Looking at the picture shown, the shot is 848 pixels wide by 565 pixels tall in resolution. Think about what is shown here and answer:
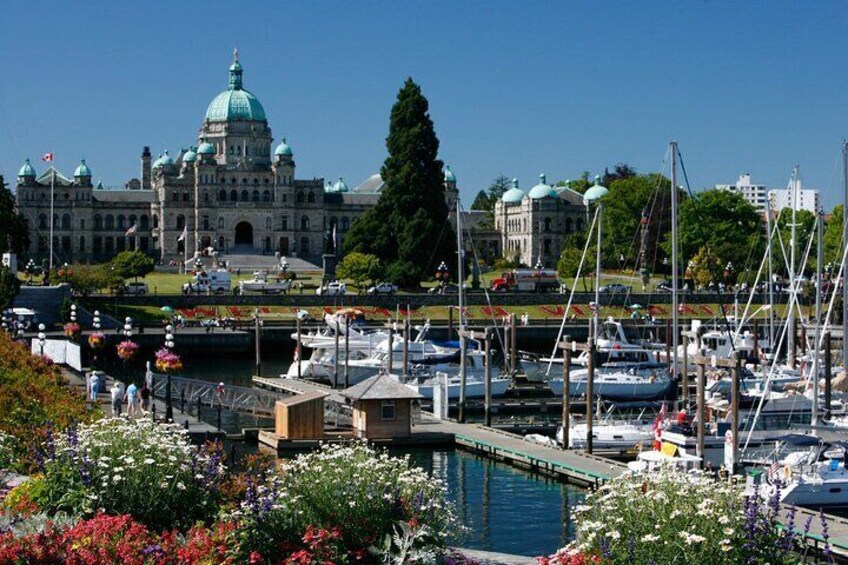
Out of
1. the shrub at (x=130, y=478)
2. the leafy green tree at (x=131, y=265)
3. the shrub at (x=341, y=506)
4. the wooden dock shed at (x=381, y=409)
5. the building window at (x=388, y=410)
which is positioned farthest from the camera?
the leafy green tree at (x=131, y=265)

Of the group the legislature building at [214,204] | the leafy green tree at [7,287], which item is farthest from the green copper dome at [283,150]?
the leafy green tree at [7,287]

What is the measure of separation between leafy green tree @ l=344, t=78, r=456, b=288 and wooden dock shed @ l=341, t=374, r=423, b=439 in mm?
61222

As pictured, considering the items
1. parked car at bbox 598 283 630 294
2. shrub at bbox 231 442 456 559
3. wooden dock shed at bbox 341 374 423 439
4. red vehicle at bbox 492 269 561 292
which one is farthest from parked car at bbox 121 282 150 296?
shrub at bbox 231 442 456 559

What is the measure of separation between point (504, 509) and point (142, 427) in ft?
54.7

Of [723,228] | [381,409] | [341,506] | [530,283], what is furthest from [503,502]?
[723,228]

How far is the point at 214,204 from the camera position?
6206 inches

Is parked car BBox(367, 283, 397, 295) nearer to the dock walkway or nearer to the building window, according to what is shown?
the dock walkway

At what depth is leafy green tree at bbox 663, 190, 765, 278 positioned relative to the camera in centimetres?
12169

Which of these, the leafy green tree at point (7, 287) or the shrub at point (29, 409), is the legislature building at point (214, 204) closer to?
the leafy green tree at point (7, 287)

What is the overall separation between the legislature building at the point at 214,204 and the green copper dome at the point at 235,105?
0.38ft

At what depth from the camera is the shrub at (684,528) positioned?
15.4m

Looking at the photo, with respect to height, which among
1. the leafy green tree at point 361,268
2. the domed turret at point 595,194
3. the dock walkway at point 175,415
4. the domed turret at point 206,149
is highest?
the domed turret at point 206,149

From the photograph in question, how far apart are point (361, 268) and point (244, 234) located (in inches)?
2229

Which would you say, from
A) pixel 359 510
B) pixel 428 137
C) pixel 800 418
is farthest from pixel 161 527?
pixel 428 137
